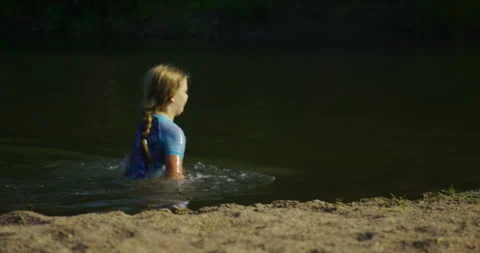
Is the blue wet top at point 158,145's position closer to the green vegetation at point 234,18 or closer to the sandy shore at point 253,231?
the sandy shore at point 253,231

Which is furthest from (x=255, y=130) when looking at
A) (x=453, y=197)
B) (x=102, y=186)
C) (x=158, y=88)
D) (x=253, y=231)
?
(x=253, y=231)

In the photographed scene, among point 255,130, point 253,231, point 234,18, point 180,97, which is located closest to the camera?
point 253,231

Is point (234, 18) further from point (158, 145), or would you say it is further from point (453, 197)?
point (453, 197)

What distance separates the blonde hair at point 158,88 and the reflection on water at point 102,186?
0.50 meters

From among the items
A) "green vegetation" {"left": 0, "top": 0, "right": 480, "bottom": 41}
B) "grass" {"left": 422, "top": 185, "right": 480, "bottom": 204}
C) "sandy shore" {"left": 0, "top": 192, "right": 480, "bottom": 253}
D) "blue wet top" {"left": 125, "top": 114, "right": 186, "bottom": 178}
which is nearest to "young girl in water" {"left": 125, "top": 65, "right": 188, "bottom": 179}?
"blue wet top" {"left": 125, "top": 114, "right": 186, "bottom": 178}

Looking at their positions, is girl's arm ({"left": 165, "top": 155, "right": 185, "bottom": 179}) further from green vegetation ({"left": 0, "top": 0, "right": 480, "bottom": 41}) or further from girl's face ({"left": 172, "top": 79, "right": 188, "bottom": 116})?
green vegetation ({"left": 0, "top": 0, "right": 480, "bottom": 41})

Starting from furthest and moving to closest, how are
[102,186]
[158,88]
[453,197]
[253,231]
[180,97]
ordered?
[102,186] < [180,97] < [158,88] < [453,197] < [253,231]

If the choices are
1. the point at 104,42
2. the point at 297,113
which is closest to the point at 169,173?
the point at 297,113

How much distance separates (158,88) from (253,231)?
216 cm

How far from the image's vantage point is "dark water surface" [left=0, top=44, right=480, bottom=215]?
8.24 metres

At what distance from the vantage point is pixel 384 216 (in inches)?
237

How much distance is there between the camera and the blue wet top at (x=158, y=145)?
741 centimetres

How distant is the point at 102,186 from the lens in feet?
27.1

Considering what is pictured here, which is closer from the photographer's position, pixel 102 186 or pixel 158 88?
pixel 158 88
